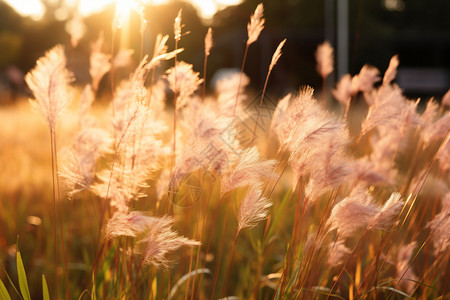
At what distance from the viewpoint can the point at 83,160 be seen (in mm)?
1283

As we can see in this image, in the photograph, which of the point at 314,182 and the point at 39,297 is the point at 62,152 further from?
the point at 39,297

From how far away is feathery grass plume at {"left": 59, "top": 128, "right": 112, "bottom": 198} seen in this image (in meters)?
1.22

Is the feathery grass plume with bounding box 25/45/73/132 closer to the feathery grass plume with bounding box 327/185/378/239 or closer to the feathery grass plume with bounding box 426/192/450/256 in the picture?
the feathery grass plume with bounding box 327/185/378/239

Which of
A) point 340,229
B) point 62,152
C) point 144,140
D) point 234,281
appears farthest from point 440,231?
point 234,281

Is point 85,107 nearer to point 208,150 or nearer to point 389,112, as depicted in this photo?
point 208,150

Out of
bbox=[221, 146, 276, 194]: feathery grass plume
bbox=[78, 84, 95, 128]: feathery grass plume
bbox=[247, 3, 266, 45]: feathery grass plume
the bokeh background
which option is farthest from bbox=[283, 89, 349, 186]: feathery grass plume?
the bokeh background

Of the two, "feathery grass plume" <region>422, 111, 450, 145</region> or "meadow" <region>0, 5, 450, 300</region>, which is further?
"feathery grass plume" <region>422, 111, 450, 145</region>

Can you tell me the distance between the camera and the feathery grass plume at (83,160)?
4.02ft

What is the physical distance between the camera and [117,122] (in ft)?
4.26

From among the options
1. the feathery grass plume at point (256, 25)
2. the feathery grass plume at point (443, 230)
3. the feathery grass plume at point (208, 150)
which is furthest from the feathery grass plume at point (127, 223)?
the feathery grass plume at point (443, 230)

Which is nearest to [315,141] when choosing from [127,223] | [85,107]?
[127,223]

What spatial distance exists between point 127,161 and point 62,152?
1.12 ft

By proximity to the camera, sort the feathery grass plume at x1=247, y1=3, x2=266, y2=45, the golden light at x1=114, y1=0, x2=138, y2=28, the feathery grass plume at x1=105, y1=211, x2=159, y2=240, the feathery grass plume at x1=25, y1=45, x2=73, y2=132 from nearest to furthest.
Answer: the feathery grass plume at x1=105, y1=211, x2=159, y2=240 → the feathery grass plume at x1=25, y1=45, x2=73, y2=132 → the feathery grass plume at x1=247, y1=3, x2=266, y2=45 → the golden light at x1=114, y1=0, x2=138, y2=28

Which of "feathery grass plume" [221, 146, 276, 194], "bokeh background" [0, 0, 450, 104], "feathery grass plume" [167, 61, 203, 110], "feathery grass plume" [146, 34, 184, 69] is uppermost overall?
"bokeh background" [0, 0, 450, 104]
